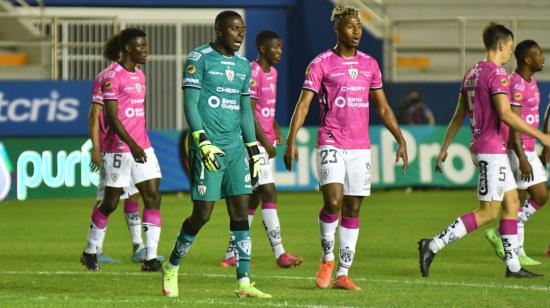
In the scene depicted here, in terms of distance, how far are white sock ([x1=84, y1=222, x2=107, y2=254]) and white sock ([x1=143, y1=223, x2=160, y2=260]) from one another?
1.57 feet

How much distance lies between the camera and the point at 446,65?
33531 mm

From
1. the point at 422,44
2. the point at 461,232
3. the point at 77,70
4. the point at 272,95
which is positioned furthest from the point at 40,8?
the point at 461,232

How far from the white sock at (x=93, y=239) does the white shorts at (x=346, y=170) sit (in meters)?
2.99

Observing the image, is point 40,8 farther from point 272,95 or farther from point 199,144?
point 199,144

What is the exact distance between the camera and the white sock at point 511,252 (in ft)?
41.2

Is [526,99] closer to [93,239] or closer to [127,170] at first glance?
[127,170]

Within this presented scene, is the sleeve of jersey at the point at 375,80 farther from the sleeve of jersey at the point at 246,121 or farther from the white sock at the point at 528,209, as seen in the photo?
the white sock at the point at 528,209

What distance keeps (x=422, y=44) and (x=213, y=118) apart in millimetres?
23269

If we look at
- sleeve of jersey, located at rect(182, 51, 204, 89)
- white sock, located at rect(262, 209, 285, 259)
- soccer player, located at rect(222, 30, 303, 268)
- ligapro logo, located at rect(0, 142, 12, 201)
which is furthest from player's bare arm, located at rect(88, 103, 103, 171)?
ligapro logo, located at rect(0, 142, 12, 201)

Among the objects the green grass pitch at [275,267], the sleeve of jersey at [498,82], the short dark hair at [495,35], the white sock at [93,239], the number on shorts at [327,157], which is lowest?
the green grass pitch at [275,267]

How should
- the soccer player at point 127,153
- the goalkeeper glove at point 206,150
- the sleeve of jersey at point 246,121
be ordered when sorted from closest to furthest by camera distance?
the goalkeeper glove at point 206,150, the sleeve of jersey at point 246,121, the soccer player at point 127,153

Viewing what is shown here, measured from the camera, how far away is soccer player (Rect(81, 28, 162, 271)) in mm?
13656

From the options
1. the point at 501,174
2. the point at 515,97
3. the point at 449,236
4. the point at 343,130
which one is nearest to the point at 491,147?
the point at 501,174

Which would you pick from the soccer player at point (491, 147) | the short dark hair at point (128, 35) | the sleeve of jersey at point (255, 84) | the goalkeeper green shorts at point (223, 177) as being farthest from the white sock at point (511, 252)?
the short dark hair at point (128, 35)
